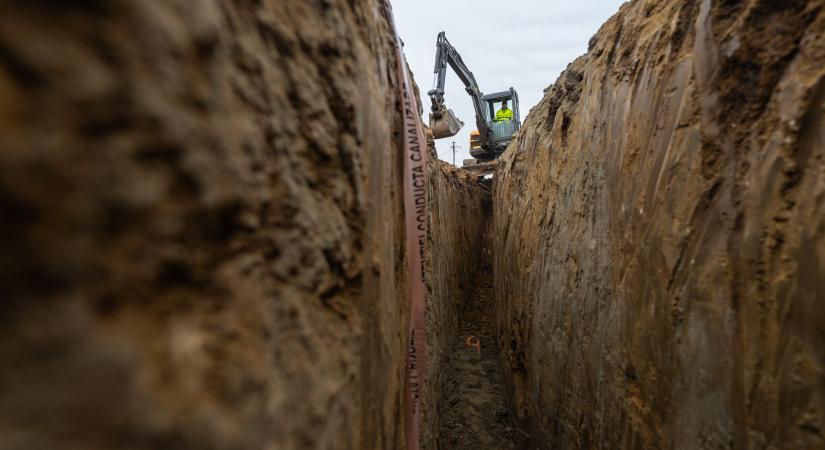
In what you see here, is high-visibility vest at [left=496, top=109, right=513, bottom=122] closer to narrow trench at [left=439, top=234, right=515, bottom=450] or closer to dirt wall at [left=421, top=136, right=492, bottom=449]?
dirt wall at [left=421, top=136, right=492, bottom=449]

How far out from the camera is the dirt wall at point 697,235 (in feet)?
3.76

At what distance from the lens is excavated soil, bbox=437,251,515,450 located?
3.98m

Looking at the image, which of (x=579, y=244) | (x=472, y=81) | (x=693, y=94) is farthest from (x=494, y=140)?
(x=693, y=94)

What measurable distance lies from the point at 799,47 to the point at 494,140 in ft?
35.7

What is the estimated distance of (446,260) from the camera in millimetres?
5055

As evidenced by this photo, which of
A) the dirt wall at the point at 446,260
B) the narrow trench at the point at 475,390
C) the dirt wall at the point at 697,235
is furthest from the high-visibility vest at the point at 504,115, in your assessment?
the dirt wall at the point at 697,235

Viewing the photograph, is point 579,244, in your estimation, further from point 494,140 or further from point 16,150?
point 494,140

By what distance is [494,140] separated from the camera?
11.9 meters

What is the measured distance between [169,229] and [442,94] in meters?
8.59

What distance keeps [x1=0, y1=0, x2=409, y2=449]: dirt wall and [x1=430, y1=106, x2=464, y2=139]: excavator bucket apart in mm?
7346

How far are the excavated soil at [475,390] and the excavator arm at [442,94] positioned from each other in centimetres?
356

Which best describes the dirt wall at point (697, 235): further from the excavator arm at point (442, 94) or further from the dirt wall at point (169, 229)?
the excavator arm at point (442, 94)

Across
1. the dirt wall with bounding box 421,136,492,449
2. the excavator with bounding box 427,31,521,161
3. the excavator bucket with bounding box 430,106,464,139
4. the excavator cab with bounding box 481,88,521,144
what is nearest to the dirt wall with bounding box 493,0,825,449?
the dirt wall with bounding box 421,136,492,449

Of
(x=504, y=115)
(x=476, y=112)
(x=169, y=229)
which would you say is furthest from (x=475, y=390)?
(x=504, y=115)
